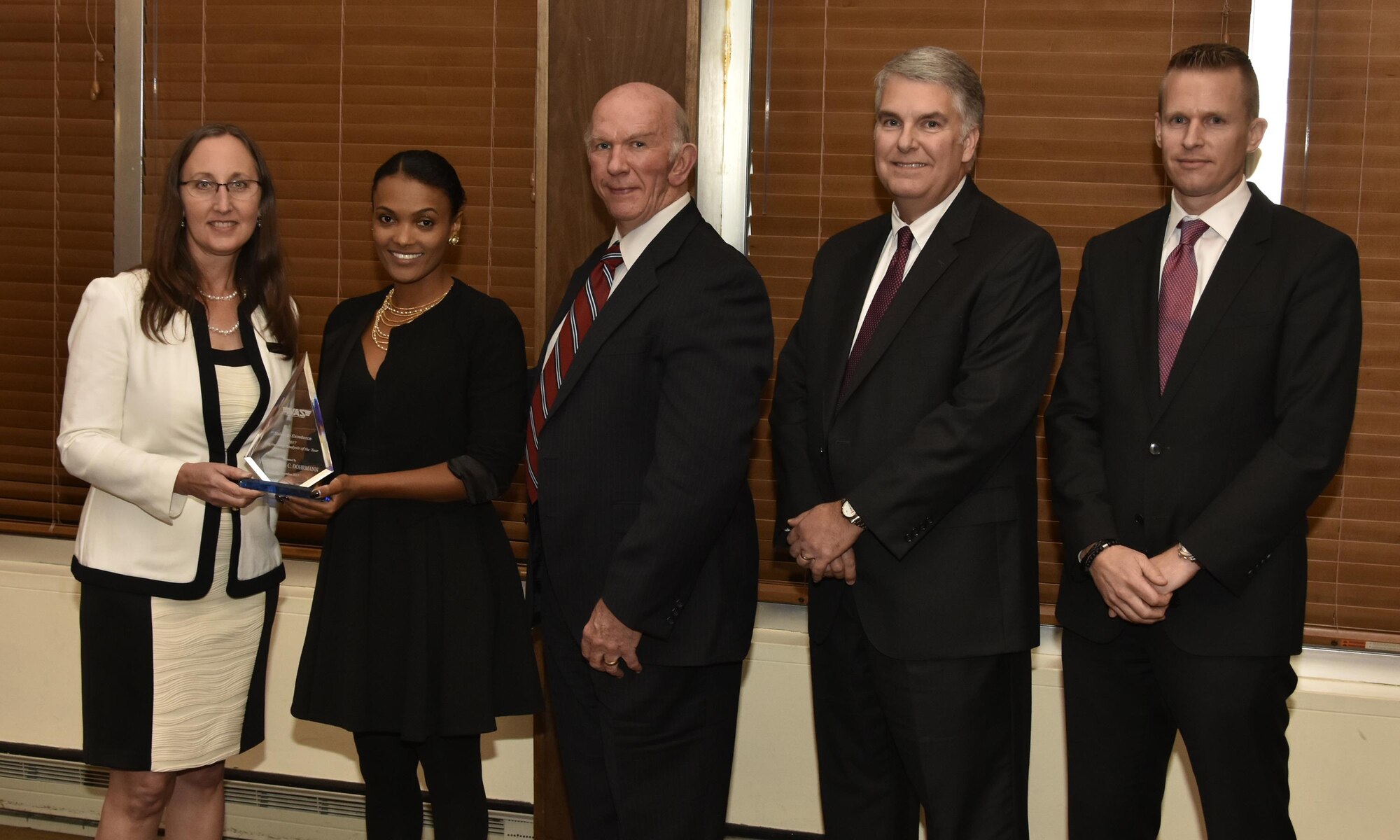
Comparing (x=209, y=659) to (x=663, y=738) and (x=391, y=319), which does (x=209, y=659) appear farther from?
(x=663, y=738)

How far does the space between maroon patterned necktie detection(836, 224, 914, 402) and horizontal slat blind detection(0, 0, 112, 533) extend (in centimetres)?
247

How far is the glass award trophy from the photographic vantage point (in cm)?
214

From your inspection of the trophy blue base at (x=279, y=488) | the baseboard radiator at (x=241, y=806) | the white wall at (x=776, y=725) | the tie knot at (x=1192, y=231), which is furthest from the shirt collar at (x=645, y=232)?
the baseboard radiator at (x=241, y=806)

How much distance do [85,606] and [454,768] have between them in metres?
0.79

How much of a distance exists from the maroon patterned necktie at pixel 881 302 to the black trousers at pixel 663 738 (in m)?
0.62

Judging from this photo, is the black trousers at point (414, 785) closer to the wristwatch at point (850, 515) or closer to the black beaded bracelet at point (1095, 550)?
the wristwatch at point (850, 515)

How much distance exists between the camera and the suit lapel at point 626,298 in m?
2.13

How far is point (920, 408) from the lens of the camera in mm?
2076

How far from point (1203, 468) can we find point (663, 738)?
1095 mm

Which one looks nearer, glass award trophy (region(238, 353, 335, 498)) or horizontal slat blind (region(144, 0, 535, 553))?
glass award trophy (region(238, 353, 335, 498))

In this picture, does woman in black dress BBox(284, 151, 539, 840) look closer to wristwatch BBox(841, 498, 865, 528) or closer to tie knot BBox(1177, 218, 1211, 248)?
wristwatch BBox(841, 498, 865, 528)

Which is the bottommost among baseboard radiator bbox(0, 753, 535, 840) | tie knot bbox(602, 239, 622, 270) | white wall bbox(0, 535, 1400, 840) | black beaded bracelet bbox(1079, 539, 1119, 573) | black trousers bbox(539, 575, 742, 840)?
baseboard radiator bbox(0, 753, 535, 840)

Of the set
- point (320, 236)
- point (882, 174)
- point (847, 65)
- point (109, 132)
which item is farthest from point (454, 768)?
point (109, 132)

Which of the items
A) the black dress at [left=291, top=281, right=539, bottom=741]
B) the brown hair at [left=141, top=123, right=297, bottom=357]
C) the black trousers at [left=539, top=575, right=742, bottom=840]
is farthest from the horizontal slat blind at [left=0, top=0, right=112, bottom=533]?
the black trousers at [left=539, top=575, right=742, bottom=840]
